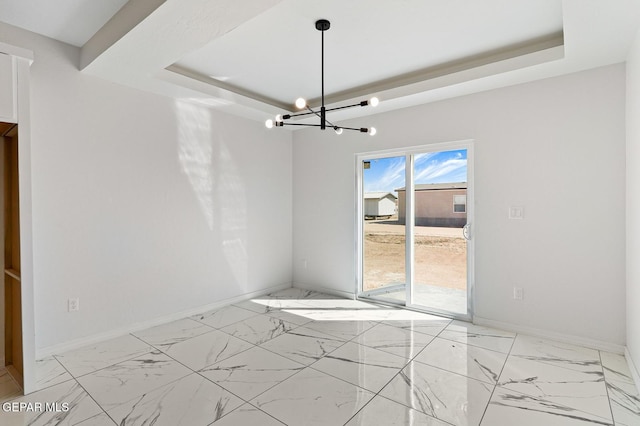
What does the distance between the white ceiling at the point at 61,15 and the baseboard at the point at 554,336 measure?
14.6ft

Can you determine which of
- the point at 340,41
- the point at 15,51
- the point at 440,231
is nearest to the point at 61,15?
the point at 15,51

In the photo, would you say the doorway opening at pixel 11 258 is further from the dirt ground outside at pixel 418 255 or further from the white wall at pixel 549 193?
the white wall at pixel 549 193

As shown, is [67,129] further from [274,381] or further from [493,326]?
[493,326]

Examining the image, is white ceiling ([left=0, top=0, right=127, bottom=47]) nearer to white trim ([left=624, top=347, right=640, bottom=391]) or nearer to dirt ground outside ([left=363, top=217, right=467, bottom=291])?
dirt ground outside ([left=363, top=217, right=467, bottom=291])

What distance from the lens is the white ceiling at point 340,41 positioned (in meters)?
2.29

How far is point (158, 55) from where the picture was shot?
274cm

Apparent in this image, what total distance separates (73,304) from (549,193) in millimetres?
4685

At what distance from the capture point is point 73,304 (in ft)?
10.1

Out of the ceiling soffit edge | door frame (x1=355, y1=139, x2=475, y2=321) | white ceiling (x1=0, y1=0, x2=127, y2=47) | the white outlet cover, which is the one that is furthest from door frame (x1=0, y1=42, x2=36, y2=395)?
the white outlet cover

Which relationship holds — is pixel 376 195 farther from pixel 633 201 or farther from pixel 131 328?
pixel 131 328

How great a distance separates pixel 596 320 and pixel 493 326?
895 mm

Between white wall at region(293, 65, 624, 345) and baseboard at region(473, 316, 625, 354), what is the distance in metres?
0.04

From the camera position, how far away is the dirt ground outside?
3.91 metres

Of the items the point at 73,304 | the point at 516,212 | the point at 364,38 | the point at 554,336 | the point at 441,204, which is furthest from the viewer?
the point at 441,204
